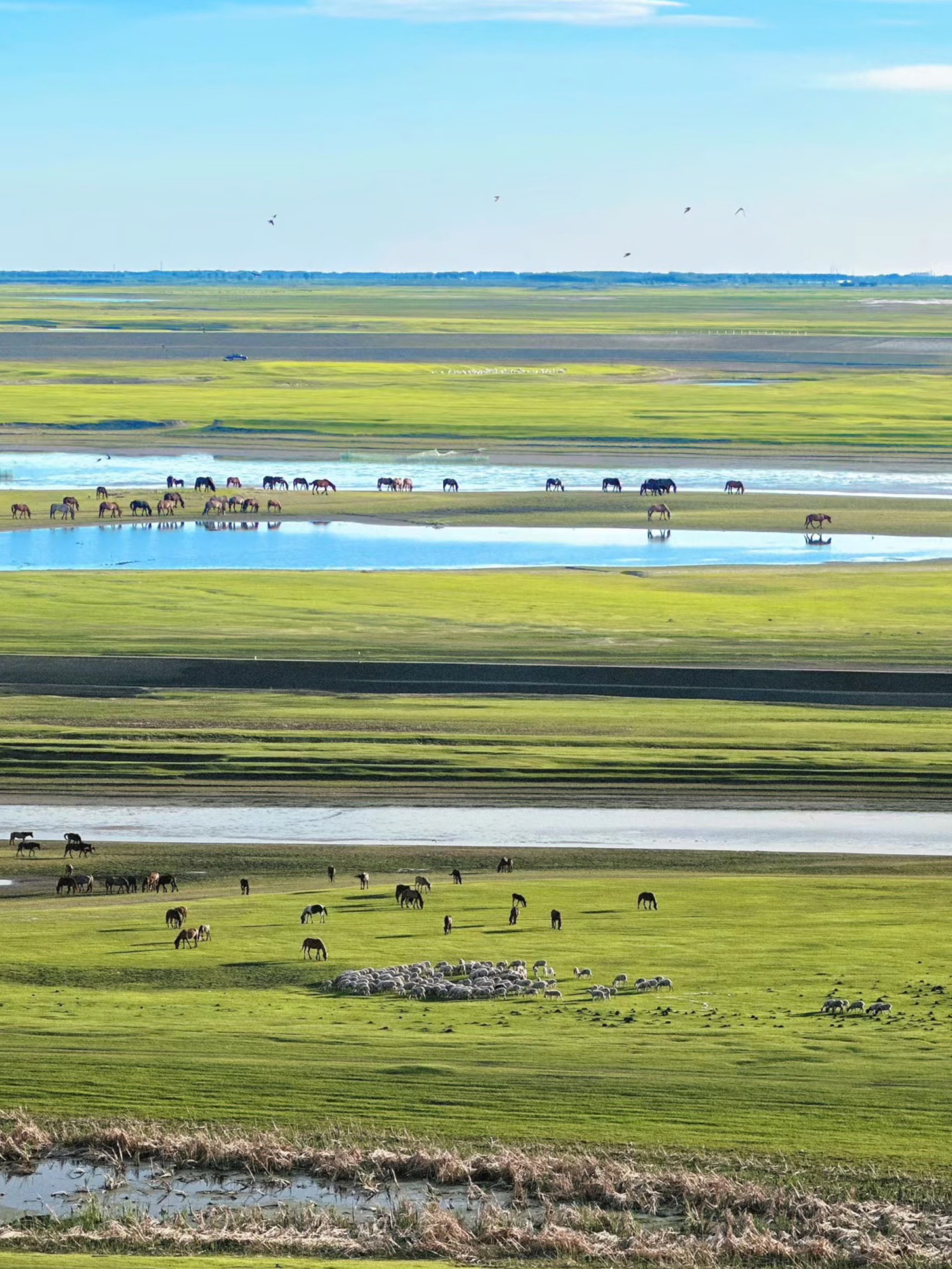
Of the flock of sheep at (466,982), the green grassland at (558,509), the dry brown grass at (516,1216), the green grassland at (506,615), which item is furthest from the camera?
the green grassland at (558,509)

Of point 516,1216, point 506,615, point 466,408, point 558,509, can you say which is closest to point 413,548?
point 558,509

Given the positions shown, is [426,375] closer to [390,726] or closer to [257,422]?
[257,422]

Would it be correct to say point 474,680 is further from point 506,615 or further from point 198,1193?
point 198,1193

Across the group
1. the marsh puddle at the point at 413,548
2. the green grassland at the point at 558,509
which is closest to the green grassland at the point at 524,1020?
the marsh puddle at the point at 413,548

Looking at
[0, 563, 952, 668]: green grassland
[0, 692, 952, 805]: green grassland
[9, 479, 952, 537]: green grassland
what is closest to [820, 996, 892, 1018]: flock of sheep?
→ [0, 692, 952, 805]: green grassland

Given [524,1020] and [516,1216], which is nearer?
[516,1216]

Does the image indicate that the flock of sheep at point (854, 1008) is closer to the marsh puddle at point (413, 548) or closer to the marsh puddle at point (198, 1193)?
the marsh puddle at point (198, 1193)
